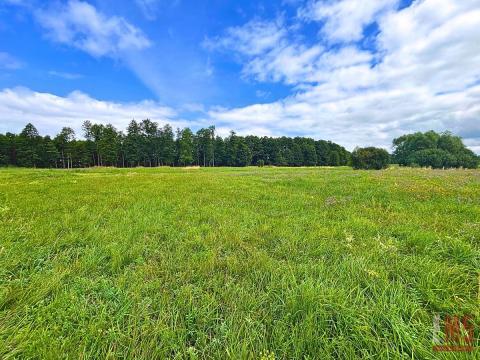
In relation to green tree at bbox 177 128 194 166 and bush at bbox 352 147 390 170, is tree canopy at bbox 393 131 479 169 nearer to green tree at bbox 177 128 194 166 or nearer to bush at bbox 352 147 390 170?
bush at bbox 352 147 390 170

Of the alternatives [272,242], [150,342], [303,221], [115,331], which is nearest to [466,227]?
[303,221]

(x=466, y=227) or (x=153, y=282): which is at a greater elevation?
(x=466, y=227)

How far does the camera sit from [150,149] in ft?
265

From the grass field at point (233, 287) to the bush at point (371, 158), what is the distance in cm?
4890

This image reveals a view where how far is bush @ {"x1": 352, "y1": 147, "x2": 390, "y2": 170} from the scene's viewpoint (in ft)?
159

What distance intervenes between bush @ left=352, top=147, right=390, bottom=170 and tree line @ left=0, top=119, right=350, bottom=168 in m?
17.7

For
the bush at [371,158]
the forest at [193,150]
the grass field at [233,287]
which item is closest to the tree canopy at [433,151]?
the forest at [193,150]

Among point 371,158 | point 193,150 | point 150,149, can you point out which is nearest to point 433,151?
point 371,158

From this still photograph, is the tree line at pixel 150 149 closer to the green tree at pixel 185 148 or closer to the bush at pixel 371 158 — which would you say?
the green tree at pixel 185 148

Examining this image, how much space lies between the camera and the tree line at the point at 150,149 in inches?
2574

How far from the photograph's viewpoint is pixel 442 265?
10.9 ft

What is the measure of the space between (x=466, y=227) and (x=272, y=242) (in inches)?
182

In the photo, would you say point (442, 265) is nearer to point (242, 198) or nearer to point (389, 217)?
point (389, 217)

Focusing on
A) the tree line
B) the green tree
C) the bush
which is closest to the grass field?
the bush
